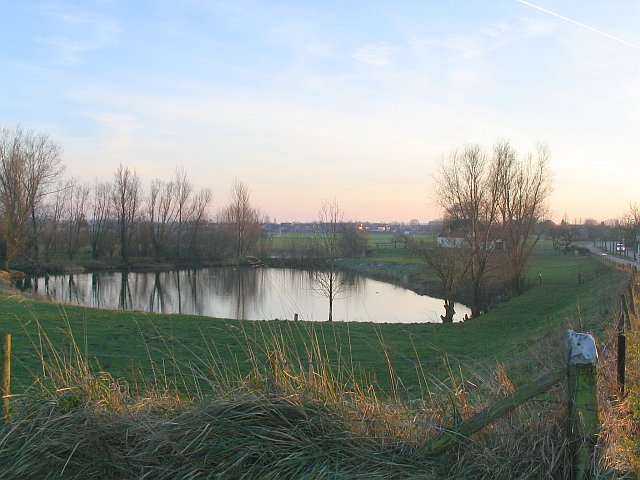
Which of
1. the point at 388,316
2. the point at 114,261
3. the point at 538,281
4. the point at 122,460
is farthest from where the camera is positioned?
the point at 114,261

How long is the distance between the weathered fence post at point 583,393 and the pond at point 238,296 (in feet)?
53.4

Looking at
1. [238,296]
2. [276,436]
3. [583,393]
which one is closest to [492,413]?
[583,393]

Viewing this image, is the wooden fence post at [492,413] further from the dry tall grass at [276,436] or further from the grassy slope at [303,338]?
the grassy slope at [303,338]

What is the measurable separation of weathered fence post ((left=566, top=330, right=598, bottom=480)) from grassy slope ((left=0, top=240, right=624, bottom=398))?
9.27ft

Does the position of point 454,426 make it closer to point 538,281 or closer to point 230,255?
point 538,281

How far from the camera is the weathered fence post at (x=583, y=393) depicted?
10.5 feet

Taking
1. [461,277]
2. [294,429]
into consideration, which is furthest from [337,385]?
[461,277]

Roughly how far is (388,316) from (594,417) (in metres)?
23.1

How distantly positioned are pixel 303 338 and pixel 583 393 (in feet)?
12.4

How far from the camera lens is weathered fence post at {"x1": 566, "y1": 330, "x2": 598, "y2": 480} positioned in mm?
3199

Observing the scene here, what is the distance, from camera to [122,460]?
3.55 m

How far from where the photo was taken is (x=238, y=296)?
94.0 feet

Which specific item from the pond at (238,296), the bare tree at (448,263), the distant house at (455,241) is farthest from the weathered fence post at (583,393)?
the distant house at (455,241)

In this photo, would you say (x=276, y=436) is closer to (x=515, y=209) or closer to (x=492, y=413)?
(x=492, y=413)
